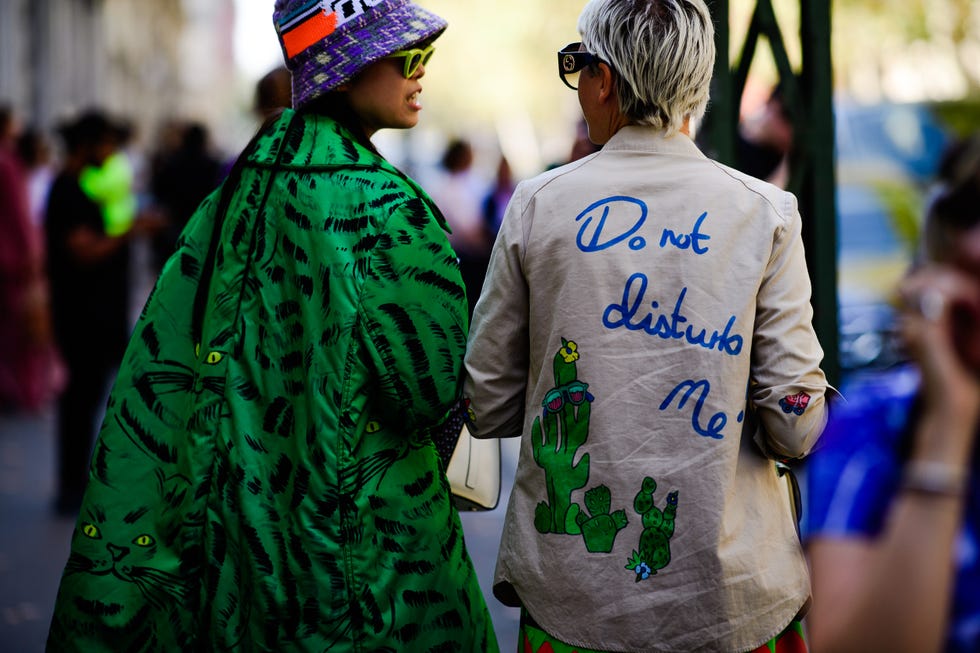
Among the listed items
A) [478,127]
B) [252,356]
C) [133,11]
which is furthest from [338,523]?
[478,127]

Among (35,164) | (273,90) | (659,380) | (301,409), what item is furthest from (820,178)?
(35,164)

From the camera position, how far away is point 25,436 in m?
9.27

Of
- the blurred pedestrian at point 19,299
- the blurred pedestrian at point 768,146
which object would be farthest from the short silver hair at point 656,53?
the blurred pedestrian at point 19,299

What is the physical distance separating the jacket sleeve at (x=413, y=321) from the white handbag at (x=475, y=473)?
369 mm

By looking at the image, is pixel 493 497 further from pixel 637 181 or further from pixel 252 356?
pixel 637 181

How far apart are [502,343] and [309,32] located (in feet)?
2.60

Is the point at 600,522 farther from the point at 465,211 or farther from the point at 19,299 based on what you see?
the point at 465,211

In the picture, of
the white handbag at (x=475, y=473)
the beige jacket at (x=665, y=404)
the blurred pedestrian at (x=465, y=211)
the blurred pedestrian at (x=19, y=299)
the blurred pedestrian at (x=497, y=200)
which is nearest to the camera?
the beige jacket at (x=665, y=404)

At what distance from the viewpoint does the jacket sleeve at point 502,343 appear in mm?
2494

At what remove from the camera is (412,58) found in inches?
107

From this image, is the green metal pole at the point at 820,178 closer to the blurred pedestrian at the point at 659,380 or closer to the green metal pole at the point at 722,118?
the green metal pole at the point at 722,118

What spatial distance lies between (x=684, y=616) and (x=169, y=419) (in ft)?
3.77

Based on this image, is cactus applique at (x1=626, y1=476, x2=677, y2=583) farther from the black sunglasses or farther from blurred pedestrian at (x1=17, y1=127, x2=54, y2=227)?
blurred pedestrian at (x1=17, y1=127, x2=54, y2=227)

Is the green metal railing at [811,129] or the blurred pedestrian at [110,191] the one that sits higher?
the green metal railing at [811,129]
